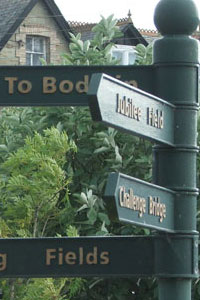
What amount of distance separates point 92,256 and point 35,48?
3156cm

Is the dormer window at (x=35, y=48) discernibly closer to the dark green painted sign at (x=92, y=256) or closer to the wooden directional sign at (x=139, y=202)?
the dark green painted sign at (x=92, y=256)

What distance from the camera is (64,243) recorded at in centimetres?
446

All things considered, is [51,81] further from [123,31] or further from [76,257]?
[123,31]

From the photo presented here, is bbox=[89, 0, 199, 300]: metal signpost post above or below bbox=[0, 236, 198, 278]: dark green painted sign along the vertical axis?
above

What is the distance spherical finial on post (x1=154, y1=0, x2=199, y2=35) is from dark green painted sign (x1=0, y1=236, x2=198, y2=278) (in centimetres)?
84

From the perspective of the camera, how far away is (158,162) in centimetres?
446

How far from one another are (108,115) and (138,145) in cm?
910

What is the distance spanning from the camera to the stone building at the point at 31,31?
111 feet

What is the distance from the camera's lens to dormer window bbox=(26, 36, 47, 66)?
3547 centimetres

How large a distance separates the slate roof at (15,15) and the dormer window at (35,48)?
3.51ft

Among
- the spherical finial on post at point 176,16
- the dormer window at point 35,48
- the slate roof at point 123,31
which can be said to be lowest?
the spherical finial on post at point 176,16

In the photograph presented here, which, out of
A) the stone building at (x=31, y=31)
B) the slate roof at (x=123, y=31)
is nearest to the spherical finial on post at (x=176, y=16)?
the stone building at (x=31, y=31)

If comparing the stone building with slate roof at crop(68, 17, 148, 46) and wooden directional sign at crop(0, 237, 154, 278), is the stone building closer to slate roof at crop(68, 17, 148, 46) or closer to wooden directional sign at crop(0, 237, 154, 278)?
slate roof at crop(68, 17, 148, 46)

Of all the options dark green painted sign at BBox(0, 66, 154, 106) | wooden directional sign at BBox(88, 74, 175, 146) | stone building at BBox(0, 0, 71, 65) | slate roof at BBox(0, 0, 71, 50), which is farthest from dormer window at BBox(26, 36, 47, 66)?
wooden directional sign at BBox(88, 74, 175, 146)
